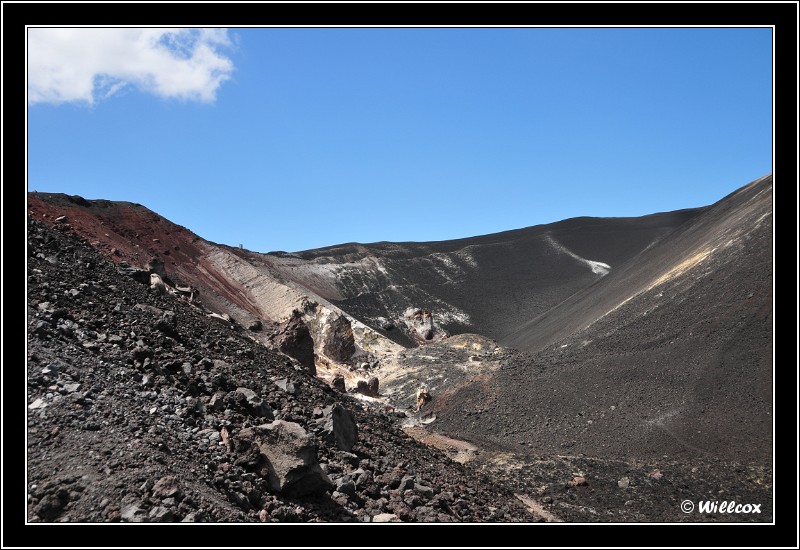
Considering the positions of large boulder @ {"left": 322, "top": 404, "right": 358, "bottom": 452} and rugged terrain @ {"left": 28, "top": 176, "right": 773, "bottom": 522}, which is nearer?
rugged terrain @ {"left": 28, "top": 176, "right": 773, "bottom": 522}

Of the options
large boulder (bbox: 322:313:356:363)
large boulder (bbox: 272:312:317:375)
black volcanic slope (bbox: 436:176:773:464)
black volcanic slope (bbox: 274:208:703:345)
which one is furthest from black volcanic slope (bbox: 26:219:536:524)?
black volcanic slope (bbox: 274:208:703:345)

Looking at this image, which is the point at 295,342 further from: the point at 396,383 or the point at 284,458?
the point at 284,458

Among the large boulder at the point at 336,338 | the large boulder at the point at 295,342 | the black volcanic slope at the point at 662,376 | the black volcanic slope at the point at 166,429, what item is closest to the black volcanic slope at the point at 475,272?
the large boulder at the point at 336,338

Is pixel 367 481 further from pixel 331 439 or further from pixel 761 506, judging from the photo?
pixel 761 506

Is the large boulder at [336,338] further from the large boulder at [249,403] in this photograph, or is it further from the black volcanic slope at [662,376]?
the large boulder at [249,403]

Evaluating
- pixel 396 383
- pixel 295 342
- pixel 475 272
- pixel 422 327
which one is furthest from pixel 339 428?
pixel 475 272

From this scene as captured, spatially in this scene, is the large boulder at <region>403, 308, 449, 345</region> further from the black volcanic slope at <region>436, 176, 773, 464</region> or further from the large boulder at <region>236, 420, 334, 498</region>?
the large boulder at <region>236, 420, 334, 498</region>
